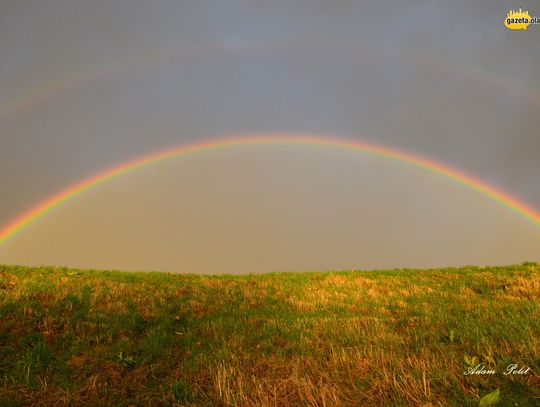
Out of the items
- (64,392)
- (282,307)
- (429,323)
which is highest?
(282,307)

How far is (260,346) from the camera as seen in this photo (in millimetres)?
7242

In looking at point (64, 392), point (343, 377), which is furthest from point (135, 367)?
point (343, 377)

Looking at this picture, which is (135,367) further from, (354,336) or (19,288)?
(19,288)

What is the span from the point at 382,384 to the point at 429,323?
14.5 feet

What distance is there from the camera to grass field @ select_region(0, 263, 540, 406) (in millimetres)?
4828

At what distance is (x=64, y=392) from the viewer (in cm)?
529

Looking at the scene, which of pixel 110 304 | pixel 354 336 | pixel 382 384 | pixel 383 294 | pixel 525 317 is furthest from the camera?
pixel 383 294

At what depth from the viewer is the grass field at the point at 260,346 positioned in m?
4.83

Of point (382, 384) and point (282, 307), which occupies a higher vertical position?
point (282, 307)

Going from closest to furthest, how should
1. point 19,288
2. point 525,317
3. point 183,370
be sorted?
point 183,370 → point 525,317 → point 19,288
